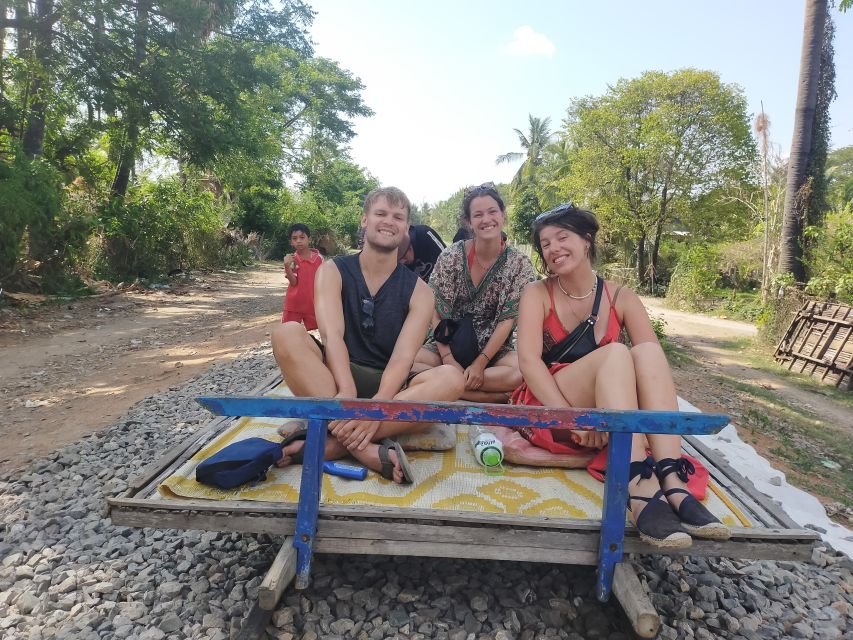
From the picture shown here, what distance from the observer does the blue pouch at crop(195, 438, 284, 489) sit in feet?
7.77

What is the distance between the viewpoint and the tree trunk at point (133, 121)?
10609 mm

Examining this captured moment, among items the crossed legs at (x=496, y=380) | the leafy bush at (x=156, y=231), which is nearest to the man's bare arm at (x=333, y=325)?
the crossed legs at (x=496, y=380)

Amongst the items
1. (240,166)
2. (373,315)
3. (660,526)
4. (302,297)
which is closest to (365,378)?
(373,315)

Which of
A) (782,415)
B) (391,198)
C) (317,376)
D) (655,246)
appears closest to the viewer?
(317,376)

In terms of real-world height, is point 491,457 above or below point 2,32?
below

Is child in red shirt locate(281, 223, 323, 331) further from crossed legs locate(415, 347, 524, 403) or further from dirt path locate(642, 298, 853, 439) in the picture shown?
dirt path locate(642, 298, 853, 439)

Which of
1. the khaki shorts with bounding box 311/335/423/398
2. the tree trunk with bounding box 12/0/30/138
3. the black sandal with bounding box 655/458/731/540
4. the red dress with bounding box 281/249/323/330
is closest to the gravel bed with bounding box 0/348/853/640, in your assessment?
the black sandal with bounding box 655/458/731/540

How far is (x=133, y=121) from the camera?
37.8ft

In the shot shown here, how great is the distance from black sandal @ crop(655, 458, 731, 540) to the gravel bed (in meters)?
0.54

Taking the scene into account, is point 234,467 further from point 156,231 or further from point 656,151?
point 656,151

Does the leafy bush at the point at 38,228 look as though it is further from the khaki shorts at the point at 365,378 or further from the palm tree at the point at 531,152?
the palm tree at the point at 531,152

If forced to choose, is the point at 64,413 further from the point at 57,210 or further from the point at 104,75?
the point at 104,75

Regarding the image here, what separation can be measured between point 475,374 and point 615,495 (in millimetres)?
1678

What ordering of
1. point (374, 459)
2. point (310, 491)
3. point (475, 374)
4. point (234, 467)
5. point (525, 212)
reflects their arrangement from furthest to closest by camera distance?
point (525, 212) < point (475, 374) < point (374, 459) < point (234, 467) < point (310, 491)
